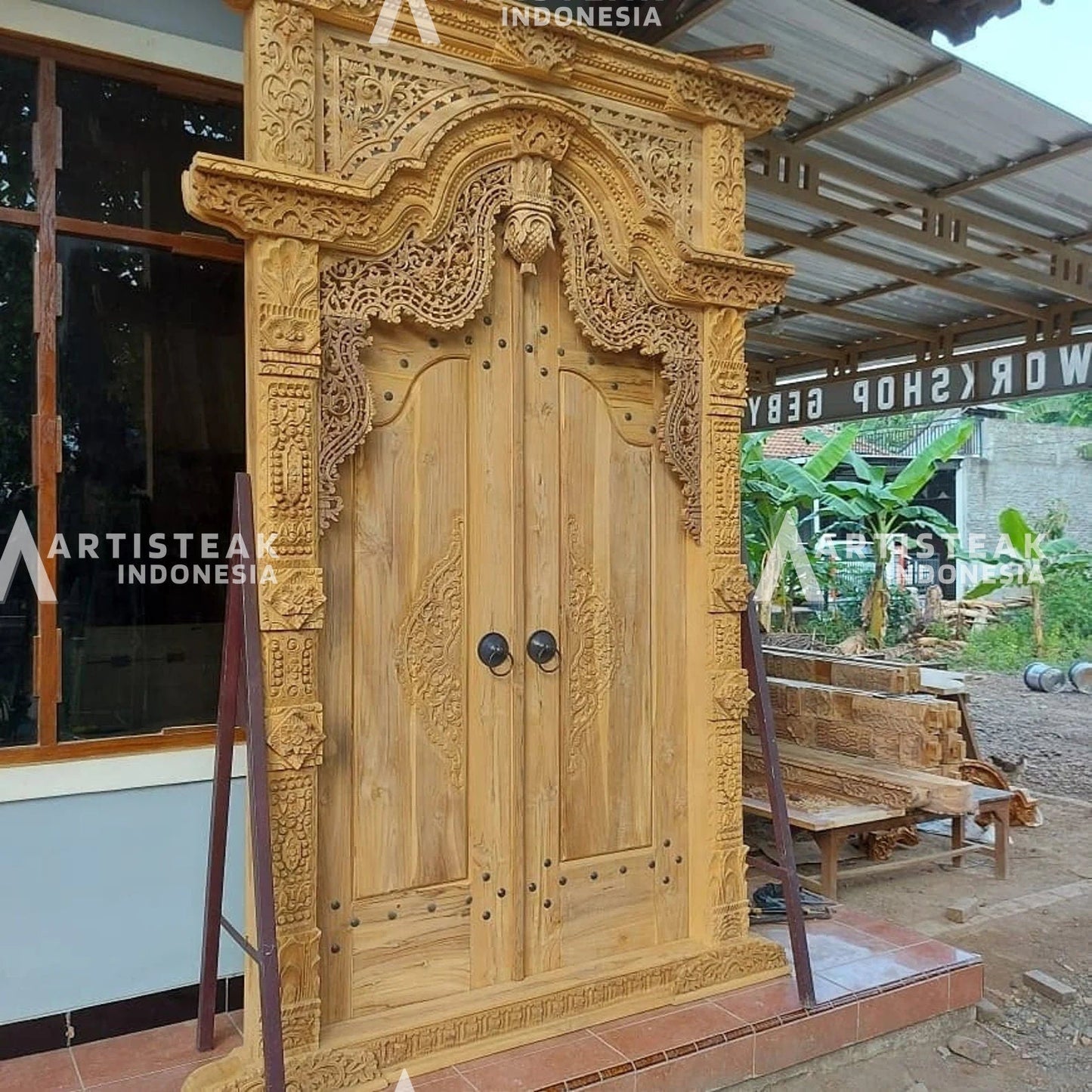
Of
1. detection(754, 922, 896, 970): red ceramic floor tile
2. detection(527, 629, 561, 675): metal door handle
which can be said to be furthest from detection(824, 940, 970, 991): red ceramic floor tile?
detection(527, 629, 561, 675): metal door handle

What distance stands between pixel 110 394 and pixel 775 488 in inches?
357

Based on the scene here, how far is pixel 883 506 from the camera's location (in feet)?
39.1

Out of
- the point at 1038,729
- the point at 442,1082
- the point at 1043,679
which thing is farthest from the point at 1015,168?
the point at 1043,679

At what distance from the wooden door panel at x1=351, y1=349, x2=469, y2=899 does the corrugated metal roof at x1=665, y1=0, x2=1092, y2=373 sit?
1952 mm

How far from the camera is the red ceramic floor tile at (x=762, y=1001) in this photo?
2.90m

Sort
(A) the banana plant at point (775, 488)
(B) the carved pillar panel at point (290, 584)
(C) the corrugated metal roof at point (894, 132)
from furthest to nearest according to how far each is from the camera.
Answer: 1. (A) the banana plant at point (775, 488)
2. (C) the corrugated metal roof at point (894, 132)
3. (B) the carved pillar panel at point (290, 584)

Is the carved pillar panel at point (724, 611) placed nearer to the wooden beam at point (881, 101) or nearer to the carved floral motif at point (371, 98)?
the carved floral motif at point (371, 98)

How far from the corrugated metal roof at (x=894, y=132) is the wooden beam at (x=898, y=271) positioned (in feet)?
0.17

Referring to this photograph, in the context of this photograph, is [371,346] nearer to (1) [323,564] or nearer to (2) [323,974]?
(1) [323,564]

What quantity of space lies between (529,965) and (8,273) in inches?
95.1

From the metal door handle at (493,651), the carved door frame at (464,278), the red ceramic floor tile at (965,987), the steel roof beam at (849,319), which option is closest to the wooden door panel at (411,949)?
the carved door frame at (464,278)

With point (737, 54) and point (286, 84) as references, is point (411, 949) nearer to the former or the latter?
point (286, 84)

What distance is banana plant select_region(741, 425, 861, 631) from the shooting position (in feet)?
35.8

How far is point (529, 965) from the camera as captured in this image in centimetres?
282
